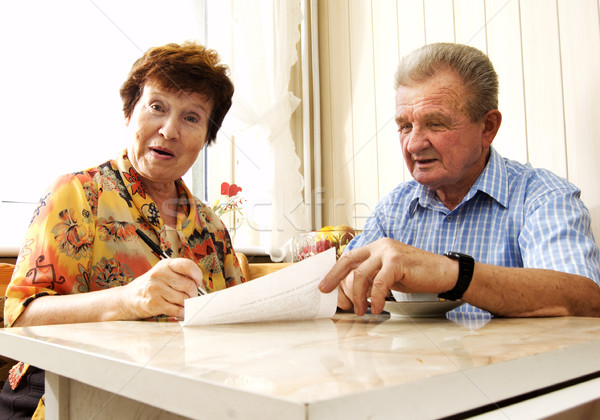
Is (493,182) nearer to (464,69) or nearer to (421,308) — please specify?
(464,69)

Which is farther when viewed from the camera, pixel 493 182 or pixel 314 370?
pixel 493 182

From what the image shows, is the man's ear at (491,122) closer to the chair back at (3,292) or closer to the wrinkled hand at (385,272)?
the wrinkled hand at (385,272)

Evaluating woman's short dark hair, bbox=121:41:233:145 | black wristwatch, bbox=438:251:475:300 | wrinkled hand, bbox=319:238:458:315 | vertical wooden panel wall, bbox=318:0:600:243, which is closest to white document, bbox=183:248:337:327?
wrinkled hand, bbox=319:238:458:315

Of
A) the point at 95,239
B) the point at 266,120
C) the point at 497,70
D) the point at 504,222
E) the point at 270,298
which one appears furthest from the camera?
the point at 266,120

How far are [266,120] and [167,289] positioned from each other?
112 cm

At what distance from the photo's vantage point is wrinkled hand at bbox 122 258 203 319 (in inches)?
19.4

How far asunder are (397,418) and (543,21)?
108cm

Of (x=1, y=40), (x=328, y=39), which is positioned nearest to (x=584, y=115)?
(x=328, y=39)

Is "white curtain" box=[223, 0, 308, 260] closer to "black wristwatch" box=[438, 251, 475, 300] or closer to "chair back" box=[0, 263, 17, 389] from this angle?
"chair back" box=[0, 263, 17, 389]

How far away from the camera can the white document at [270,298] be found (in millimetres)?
416

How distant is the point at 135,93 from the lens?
2.84 ft

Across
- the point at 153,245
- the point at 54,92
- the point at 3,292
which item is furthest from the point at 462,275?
the point at 54,92

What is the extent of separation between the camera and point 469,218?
2.78 ft

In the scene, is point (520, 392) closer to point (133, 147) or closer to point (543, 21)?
point (133, 147)
